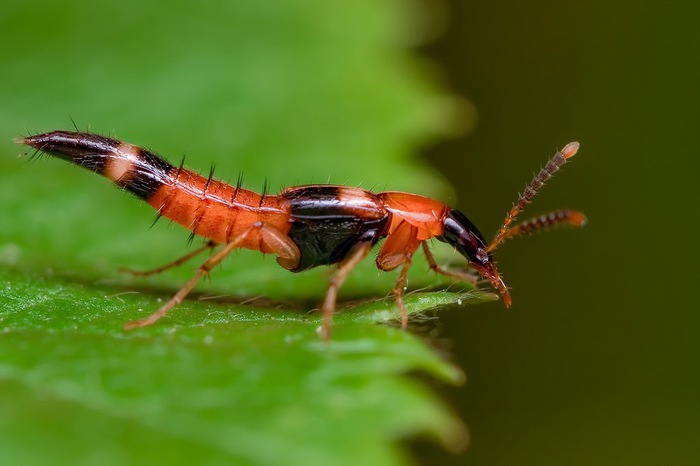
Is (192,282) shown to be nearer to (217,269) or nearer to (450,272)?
(217,269)

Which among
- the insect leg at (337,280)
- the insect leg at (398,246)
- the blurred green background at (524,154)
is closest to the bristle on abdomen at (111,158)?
the blurred green background at (524,154)

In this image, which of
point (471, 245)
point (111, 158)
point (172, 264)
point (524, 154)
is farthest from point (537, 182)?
point (524, 154)

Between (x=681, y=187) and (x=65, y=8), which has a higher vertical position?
(x=65, y=8)

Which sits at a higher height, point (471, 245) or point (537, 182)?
point (537, 182)

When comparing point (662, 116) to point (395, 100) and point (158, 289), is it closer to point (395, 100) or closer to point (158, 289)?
point (395, 100)

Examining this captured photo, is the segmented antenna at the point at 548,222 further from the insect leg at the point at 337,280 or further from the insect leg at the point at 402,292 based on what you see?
the insect leg at the point at 337,280

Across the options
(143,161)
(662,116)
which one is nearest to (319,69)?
(143,161)

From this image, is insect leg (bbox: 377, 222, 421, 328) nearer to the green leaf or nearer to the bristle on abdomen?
the green leaf
